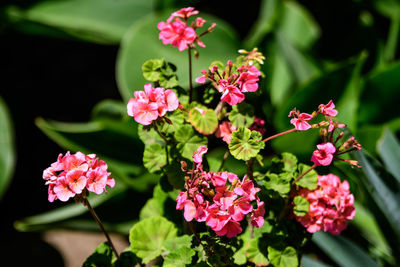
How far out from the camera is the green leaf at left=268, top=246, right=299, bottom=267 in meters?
0.64

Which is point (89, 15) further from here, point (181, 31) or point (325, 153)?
point (325, 153)

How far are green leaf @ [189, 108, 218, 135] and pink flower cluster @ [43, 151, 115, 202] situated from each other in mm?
146

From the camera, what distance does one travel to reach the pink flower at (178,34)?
648 millimetres

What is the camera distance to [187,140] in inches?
26.2

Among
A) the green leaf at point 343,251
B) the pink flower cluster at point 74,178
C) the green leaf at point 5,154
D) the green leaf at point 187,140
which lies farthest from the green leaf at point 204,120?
the green leaf at point 5,154

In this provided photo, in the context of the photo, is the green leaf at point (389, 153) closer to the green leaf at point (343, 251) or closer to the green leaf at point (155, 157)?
the green leaf at point (343, 251)

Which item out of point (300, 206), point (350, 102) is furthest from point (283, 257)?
point (350, 102)

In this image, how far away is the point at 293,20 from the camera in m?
1.51

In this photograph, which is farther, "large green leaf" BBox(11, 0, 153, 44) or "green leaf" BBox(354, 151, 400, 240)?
"large green leaf" BBox(11, 0, 153, 44)

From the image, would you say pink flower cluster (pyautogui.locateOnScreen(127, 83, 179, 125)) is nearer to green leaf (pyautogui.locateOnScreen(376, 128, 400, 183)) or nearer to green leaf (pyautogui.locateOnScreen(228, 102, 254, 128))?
green leaf (pyautogui.locateOnScreen(228, 102, 254, 128))

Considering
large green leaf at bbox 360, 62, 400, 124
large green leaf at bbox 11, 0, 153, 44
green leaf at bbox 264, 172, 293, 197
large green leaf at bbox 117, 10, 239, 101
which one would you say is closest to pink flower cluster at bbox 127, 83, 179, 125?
green leaf at bbox 264, 172, 293, 197

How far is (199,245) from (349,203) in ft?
0.78

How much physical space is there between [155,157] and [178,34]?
0.19 m

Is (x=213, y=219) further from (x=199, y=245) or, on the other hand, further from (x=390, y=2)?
(x=390, y=2)
